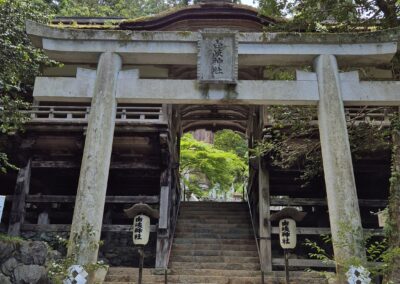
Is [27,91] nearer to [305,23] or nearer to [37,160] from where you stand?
[37,160]

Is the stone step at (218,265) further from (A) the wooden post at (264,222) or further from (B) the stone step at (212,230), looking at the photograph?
(B) the stone step at (212,230)

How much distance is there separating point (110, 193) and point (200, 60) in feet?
27.4

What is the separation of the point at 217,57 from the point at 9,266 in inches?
194

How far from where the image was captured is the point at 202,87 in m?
6.86

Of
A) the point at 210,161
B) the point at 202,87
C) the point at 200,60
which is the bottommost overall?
the point at 202,87

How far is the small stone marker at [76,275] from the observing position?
532cm

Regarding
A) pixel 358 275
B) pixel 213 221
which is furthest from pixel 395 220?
pixel 213 221

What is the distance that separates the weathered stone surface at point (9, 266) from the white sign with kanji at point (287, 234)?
4.92 meters

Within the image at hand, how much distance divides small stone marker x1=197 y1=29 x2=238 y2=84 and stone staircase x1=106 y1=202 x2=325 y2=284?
4.82 metres

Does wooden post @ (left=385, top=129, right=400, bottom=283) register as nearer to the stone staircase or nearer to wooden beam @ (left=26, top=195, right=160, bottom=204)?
the stone staircase

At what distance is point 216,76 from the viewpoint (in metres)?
6.84

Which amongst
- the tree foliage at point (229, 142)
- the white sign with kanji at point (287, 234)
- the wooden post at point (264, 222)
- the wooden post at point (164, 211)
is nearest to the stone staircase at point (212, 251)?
the wooden post at point (264, 222)

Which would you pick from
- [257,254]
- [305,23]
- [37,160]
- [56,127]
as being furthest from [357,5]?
[37,160]

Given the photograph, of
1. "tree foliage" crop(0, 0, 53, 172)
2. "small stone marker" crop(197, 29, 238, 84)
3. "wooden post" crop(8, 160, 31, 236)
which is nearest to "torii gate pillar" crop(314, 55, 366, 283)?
"small stone marker" crop(197, 29, 238, 84)
